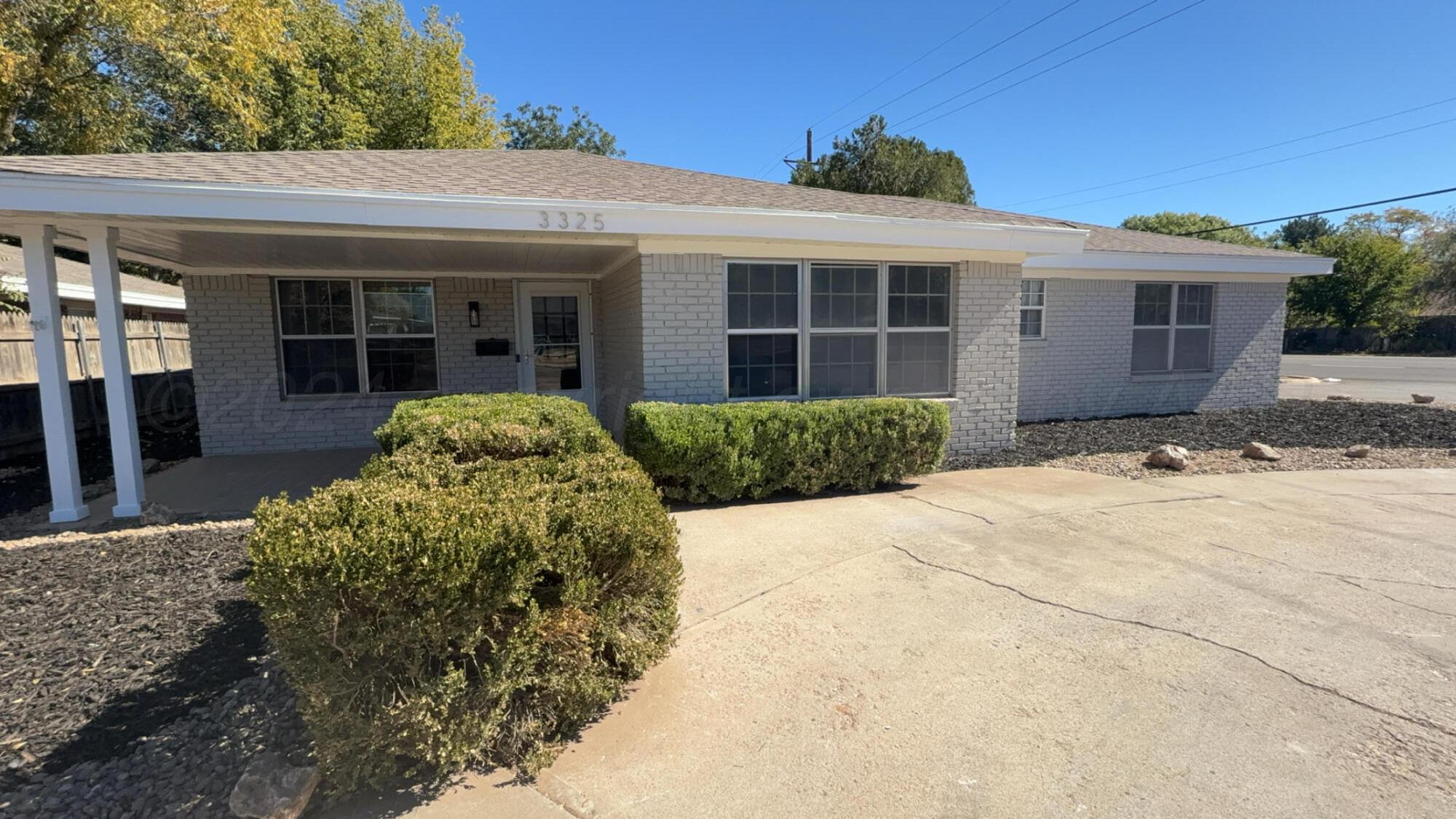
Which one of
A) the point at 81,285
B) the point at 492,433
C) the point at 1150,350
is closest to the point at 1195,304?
the point at 1150,350

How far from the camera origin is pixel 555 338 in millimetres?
10250

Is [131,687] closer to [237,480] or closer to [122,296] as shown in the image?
[237,480]

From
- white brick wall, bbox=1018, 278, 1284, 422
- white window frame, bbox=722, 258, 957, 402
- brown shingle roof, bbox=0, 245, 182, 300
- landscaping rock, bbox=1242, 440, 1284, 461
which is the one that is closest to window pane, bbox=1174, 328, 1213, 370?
white brick wall, bbox=1018, 278, 1284, 422

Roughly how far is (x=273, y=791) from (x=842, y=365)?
21.7 ft

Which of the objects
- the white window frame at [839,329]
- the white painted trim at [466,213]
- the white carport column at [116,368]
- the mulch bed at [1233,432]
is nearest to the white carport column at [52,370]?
the white carport column at [116,368]

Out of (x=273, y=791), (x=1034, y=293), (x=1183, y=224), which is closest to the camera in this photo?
(x=273, y=791)

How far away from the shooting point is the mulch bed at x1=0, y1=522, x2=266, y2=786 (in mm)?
2701

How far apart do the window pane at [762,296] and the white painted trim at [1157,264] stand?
4513mm

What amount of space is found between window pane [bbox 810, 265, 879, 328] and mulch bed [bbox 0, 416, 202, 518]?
7279 millimetres

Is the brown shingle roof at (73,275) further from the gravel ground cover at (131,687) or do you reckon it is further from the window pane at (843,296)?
the window pane at (843,296)

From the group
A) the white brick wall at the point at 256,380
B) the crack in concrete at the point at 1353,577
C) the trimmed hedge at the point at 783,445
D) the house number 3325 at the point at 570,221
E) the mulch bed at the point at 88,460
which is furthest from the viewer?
the white brick wall at the point at 256,380

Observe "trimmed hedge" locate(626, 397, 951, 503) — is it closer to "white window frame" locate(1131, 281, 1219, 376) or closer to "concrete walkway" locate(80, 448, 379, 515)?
"concrete walkway" locate(80, 448, 379, 515)

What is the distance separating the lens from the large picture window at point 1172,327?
36.8 feet

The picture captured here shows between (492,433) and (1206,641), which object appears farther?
(492,433)
